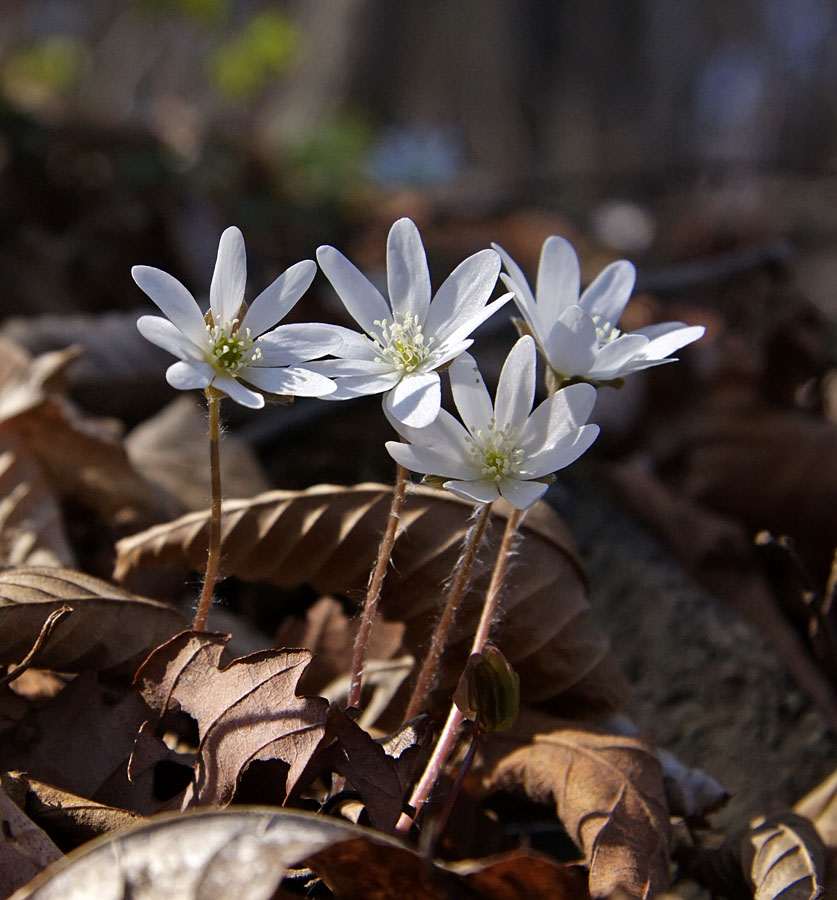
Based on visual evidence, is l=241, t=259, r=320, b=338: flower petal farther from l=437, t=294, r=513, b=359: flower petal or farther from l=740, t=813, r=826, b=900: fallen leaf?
l=740, t=813, r=826, b=900: fallen leaf

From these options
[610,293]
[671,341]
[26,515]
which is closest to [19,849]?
[26,515]

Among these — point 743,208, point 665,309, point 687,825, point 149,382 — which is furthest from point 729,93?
point 687,825

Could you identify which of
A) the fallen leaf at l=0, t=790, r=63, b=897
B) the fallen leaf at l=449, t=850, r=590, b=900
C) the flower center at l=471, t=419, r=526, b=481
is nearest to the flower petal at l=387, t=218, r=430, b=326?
the flower center at l=471, t=419, r=526, b=481

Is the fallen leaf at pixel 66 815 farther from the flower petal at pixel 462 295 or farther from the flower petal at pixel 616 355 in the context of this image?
the flower petal at pixel 616 355

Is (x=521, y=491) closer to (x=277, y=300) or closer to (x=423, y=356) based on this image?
(x=423, y=356)

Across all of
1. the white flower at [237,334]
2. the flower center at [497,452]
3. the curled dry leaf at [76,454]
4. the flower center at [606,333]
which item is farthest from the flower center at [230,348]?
the curled dry leaf at [76,454]

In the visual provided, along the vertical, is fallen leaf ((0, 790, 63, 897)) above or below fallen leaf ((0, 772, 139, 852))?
above

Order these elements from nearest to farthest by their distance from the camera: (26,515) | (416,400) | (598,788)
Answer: (416,400) < (598,788) < (26,515)
